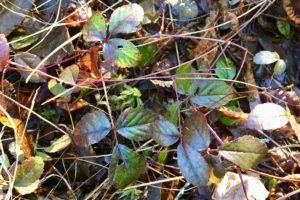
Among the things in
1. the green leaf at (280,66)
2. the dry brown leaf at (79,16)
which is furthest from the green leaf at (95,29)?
the green leaf at (280,66)

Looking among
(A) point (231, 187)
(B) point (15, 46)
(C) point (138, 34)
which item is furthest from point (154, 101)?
(B) point (15, 46)

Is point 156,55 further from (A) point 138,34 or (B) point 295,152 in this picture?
(B) point 295,152

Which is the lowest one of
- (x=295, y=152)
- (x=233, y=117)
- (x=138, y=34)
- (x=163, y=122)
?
(x=295, y=152)

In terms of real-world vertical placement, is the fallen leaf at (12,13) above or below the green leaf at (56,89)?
above

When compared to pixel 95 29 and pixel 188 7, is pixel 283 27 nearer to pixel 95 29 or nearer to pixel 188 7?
pixel 188 7

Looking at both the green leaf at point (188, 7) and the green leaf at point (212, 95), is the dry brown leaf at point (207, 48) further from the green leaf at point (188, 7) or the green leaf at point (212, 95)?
the green leaf at point (212, 95)

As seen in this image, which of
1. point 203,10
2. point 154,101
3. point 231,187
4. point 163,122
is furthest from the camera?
point 203,10

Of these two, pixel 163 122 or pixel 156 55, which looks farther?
pixel 156 55
